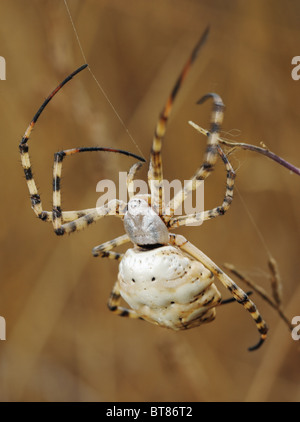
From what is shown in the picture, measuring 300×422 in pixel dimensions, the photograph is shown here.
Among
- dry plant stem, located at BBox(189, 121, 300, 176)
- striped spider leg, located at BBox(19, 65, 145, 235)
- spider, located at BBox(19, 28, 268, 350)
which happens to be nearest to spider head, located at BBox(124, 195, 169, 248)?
spider, located at BBox(19, 28, 268, 350)

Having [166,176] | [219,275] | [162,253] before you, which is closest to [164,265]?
[162,253]

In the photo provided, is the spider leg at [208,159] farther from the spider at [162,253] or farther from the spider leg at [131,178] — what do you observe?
the spider leg at [131,178]

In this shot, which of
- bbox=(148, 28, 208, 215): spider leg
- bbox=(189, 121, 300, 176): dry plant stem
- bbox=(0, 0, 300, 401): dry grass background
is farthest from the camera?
bbox=(0, 0, 300, 401): dry grass background

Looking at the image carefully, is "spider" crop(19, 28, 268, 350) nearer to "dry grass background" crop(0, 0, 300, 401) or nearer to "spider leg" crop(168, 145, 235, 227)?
"spider leg" crop(168, 145, 235, 227)

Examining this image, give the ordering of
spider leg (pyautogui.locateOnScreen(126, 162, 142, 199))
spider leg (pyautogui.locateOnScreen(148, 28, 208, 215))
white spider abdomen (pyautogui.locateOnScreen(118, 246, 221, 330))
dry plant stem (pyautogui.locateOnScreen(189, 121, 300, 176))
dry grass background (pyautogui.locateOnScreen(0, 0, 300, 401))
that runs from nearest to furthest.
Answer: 1. spider leg (pyautogui.locateOnScreen(148, 28, 208, 215))
2. dry plant stem (pyautogui.locateOnScreen(189, 121, 300, 176))
3. white spider abdomen (pyautogui.locateOnScreen(118, 246, 221, 330))
4. spider leg (pyautogui.locateOnScreen(126, 162, 142, 199))
5. dry grass background (pyautogui.locateOnScreen(0, 0, 300, 401))

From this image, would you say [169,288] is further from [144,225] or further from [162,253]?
[144,225]

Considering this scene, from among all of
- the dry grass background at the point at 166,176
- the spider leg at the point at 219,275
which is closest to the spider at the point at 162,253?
the spider leg at the point at 219,275
